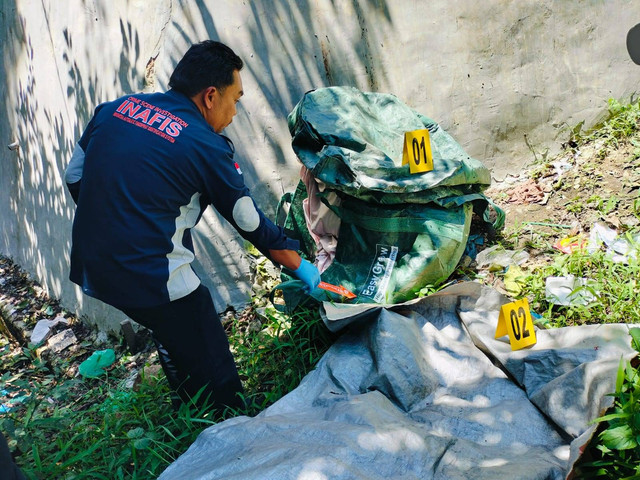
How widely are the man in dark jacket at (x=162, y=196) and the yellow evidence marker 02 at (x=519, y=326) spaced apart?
3.15ft

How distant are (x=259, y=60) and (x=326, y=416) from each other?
2.35m

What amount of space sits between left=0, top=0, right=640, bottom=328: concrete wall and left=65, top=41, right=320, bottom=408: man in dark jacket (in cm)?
123

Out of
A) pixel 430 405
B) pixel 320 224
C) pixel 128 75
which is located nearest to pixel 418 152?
pixel 320 224

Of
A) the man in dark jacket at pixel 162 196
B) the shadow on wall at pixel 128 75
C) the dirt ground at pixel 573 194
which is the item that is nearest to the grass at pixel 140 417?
the man in dark jacket at pixel 162 196

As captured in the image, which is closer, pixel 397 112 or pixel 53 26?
pixel 397 112

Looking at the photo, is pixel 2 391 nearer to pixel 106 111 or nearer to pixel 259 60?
pixel 106 111

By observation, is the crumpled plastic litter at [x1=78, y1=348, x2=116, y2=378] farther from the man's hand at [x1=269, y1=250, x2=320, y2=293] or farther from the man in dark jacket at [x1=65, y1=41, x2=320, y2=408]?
the man's hand at [x1=269, y1=250, x2=320, y2=293]

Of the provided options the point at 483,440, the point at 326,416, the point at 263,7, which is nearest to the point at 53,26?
the point at 263,7

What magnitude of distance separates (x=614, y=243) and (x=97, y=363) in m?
3.25

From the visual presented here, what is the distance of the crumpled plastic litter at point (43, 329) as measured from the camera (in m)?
4.34

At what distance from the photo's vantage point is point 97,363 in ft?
11.9

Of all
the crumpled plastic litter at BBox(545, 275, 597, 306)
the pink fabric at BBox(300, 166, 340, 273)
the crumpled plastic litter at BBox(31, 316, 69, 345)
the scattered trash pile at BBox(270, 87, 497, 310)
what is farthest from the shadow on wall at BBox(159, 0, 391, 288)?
the crumpled plastic litter at BBox(31, 316, 69, 345)

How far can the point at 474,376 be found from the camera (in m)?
2.11

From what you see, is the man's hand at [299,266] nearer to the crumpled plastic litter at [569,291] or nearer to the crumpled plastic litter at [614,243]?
the crumpled plastic litter at [569,291]
